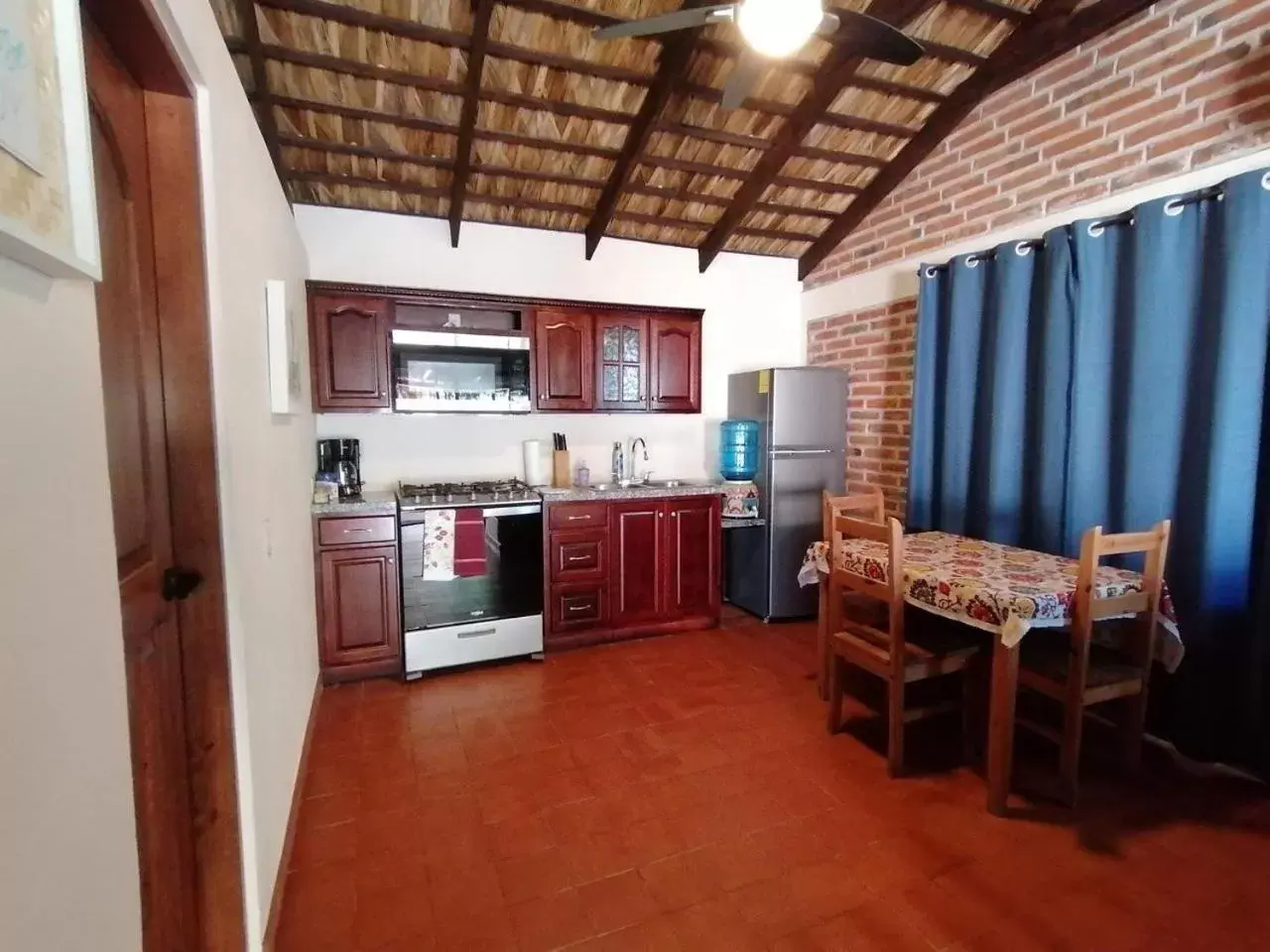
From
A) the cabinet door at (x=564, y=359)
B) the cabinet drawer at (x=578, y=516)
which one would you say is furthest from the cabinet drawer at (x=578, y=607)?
the cabinet door at (x=564, y=359)

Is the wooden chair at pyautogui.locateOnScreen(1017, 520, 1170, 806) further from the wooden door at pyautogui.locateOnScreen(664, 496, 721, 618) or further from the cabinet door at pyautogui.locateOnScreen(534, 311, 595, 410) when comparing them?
the cabinet door at pyautogui.locateOnScreen(534, 311, 595, 410)

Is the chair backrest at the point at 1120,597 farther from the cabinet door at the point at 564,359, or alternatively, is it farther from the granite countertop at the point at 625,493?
the cabinet door at the point at 564,359

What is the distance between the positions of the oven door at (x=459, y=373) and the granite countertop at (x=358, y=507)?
549 millimetres

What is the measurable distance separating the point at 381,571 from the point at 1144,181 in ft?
12.4

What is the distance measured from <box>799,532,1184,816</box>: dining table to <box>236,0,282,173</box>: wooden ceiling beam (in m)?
2.82

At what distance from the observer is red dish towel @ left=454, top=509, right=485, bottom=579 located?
3086mm

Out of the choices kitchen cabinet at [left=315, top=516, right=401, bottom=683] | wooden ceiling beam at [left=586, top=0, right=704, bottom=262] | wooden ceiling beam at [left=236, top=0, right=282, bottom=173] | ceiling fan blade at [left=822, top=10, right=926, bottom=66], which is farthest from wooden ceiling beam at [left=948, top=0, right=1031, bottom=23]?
kitchen cabinet at [left=315, top=516, right=401, bottom=683]

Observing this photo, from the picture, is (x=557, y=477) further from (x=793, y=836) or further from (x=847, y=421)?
(x=793, y=836)

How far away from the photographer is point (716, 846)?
1899mm

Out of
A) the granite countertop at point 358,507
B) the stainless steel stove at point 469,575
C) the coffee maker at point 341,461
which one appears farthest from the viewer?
the coffee maker at point 341,461

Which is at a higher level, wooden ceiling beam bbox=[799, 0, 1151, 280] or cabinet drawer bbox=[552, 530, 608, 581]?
wooden ceiling beam bbox=[799, 0, 1151, 280]

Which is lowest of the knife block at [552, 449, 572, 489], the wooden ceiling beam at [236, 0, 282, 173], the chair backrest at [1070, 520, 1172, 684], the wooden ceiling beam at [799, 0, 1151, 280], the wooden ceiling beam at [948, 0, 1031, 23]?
the chair backrest at [1070, 520, 1172, 684]

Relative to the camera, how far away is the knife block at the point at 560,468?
379cm

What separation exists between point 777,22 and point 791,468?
8.12 ft
